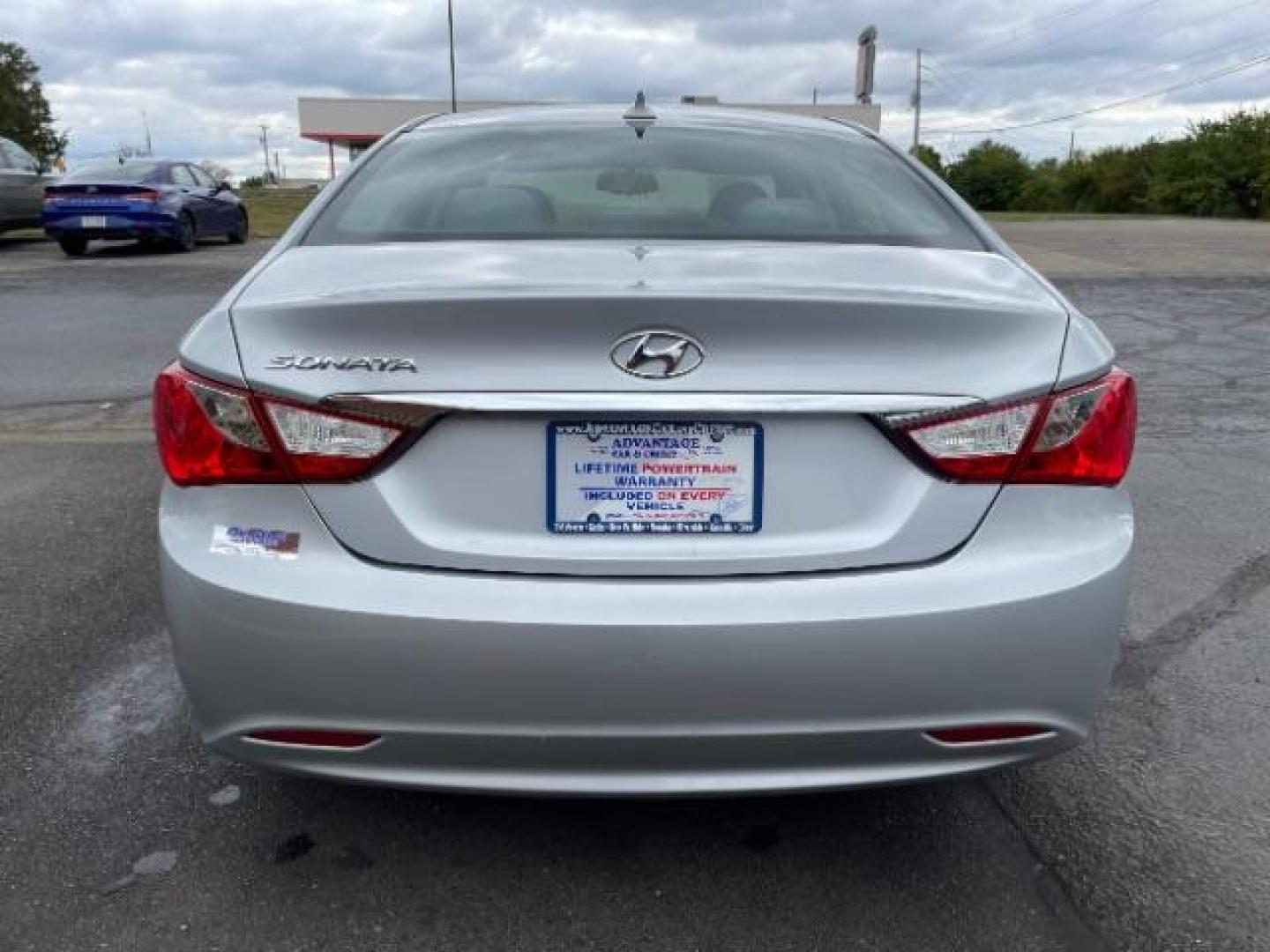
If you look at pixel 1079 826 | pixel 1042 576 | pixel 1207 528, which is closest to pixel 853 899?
pixel 1079 826

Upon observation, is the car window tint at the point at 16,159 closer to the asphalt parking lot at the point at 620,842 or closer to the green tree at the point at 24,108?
the asphalt parking lot at the point at 620,842

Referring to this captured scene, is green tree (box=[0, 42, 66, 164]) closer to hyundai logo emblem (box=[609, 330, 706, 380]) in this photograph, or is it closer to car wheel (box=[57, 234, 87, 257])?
car wheel (box=[57, 234, 87, 257])

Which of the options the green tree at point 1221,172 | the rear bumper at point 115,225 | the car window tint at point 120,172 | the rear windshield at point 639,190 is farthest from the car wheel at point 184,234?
the green tree at point 1221,172

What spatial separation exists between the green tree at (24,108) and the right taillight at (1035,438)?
4452cm

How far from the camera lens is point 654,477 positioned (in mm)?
1982

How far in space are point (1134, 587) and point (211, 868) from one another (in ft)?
10.2

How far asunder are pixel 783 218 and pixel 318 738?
153 cm

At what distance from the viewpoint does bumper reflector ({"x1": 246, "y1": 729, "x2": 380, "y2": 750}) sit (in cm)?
206

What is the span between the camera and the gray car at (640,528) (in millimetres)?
1956

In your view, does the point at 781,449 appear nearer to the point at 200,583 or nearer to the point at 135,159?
the point at 200,583

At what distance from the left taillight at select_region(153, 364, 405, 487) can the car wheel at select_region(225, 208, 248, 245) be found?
717 inches

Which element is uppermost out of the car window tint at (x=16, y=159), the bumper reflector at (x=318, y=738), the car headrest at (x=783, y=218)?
the car window tint at (x=16, y=159)

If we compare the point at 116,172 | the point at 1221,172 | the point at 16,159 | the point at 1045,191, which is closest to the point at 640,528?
the point at 116,172

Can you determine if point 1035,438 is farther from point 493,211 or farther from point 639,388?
point 493,211
